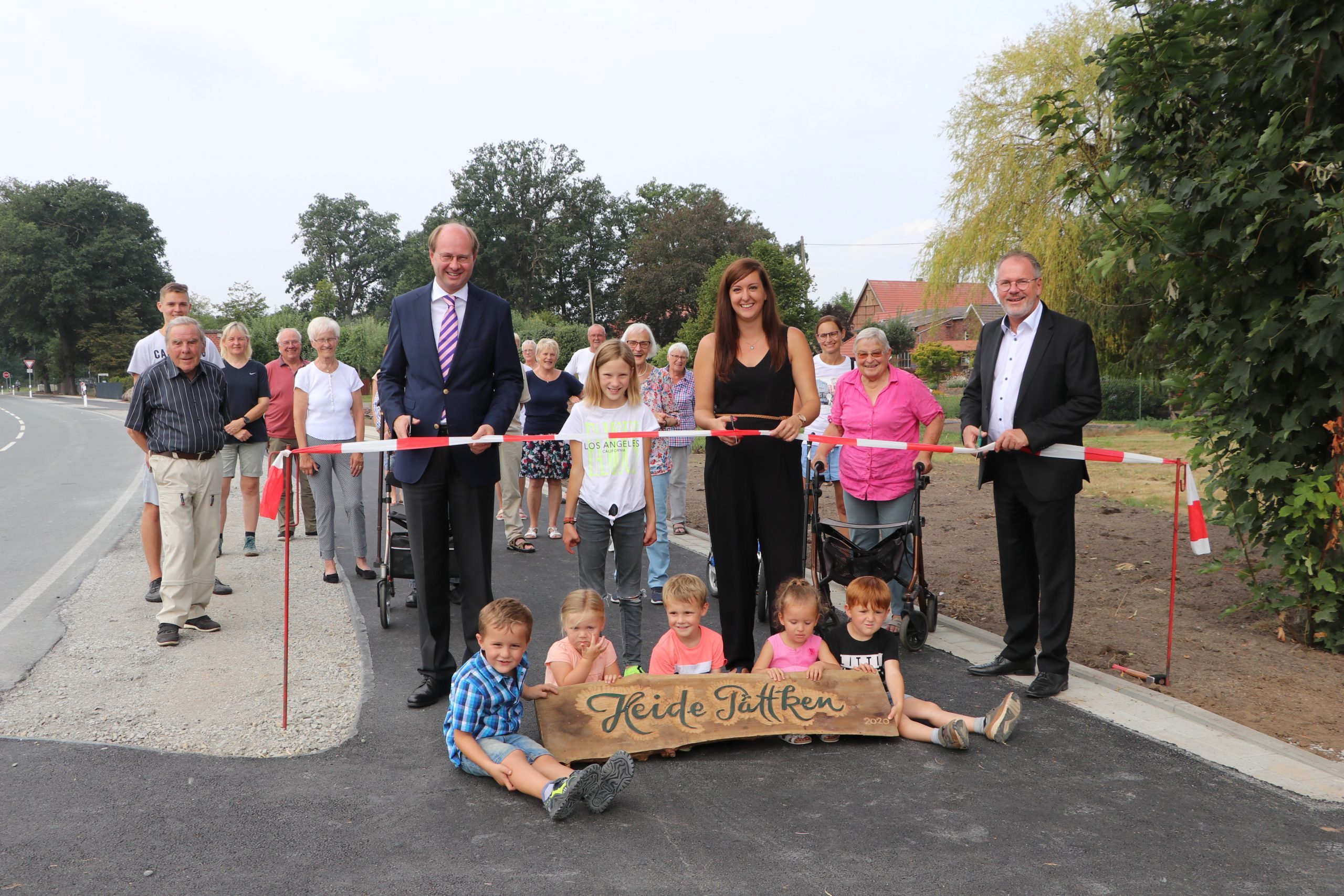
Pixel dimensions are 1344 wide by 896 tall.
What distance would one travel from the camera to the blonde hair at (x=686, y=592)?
462 cm

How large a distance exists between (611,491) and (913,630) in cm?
208

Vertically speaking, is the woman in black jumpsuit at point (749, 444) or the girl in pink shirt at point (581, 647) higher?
the woman in black jumpsuit at point (749, 444)

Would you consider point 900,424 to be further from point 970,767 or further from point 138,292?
point 138,292

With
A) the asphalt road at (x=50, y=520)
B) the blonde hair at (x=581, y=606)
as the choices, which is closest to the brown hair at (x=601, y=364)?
the blonde hair at (x=581, y=606)

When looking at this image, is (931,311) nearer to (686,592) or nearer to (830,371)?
(830,371)

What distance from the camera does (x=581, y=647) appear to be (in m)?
4.49

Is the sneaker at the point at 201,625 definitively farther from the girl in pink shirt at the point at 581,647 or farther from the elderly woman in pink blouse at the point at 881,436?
the elderly woman in pink blouse at the point at 881,436

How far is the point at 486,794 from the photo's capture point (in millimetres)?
3838

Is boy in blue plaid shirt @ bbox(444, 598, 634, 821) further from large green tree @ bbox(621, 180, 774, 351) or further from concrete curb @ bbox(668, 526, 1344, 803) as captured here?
large green tree @ bbox(621, 180, 774, 351)

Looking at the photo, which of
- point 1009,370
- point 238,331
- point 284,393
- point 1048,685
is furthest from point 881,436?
point 284,393

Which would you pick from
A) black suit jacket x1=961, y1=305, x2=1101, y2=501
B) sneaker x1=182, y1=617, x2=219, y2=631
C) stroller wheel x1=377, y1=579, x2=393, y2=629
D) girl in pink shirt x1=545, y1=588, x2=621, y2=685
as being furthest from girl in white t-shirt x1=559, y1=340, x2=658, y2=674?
sneaker x1=182, y1=617, x2=219, y2=631

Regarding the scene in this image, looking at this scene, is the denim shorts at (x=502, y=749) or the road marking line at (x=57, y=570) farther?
the road marking line at (x=57, y=570)

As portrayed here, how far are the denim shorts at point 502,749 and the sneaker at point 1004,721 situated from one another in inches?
77.4

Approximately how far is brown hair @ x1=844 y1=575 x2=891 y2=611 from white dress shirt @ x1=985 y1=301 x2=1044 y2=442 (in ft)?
3.87
